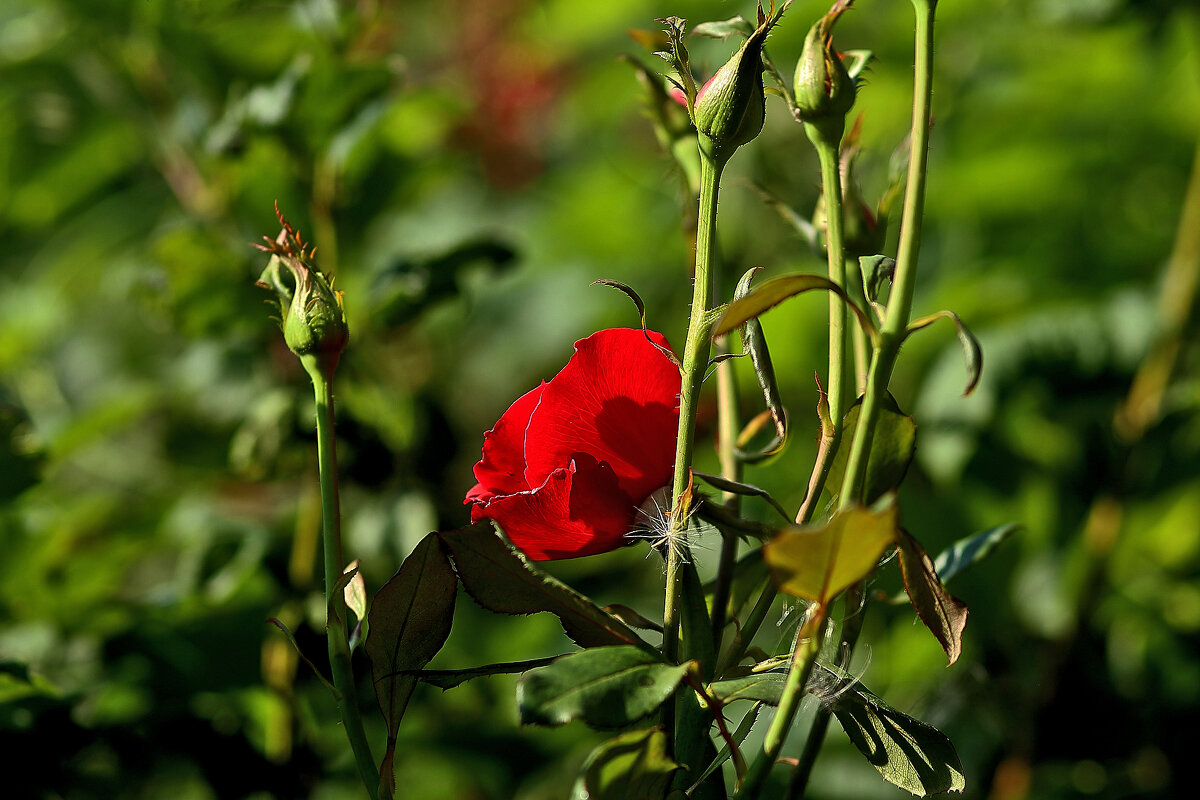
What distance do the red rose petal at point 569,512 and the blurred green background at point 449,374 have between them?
4 cm

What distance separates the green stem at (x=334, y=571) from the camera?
36 centimetres

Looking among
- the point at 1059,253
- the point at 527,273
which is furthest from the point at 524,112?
the point at 1059,253

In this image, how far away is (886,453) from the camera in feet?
1.22

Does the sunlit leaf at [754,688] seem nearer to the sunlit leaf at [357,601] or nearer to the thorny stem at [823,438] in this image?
the thorny stem at [823,438]

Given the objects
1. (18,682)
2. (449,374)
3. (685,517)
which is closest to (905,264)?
(685,517)

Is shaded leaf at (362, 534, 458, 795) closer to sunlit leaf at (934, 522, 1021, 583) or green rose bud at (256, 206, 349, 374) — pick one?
green rose bud at (256, 206, 349, 374)

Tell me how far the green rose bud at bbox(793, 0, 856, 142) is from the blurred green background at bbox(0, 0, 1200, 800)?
15cm

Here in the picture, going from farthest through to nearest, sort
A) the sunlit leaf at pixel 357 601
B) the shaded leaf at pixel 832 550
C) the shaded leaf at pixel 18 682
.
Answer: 1. the shaded leaf at pixel 18 682
2. the sunlit leaf at pixel 357 601
3. the shaded leaf at pixel 832 550

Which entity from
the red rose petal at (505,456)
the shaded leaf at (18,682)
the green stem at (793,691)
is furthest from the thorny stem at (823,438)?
the shaded leaf at (18,682)

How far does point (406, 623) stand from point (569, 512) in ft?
0.24

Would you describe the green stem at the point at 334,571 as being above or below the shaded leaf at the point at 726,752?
above

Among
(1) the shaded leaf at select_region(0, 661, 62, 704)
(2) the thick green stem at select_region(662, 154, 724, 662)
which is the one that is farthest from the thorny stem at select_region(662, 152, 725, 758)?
(1) the shaded leaf at select_region(0, 661, 62, 704)

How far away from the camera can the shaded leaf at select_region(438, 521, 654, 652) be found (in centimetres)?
35

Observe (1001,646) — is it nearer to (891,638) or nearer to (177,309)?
(891,638)
